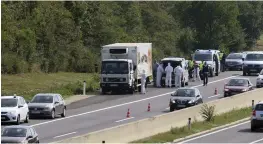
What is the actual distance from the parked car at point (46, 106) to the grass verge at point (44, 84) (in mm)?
6785

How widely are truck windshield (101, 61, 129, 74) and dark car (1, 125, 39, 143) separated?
2487 cm

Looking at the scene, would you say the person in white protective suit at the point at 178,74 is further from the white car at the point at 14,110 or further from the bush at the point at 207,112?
the white car at the point at 14,110

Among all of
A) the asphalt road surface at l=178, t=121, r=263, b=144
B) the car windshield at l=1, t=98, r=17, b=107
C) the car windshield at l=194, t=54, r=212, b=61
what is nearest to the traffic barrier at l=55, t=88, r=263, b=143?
the asphalt road surface at l=178, t=121, r=263, b=144

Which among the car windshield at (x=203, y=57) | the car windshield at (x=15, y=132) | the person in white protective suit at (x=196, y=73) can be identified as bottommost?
the car windshield at (x=15, y=132)

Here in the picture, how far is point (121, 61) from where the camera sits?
166ft

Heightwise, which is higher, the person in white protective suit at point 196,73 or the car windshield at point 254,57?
the car windshield at point 254,57

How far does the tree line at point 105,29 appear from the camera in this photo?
57.7 metres

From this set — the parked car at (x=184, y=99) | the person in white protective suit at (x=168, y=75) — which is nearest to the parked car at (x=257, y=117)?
the parked car at (x=184, y=99)

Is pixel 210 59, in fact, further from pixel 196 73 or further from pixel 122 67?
pixel 122 67

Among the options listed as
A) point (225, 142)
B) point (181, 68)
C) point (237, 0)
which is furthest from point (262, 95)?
point (237, 0)

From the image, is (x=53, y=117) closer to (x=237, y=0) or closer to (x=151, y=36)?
(x=151, y=36)

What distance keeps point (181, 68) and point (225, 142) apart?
2307cm

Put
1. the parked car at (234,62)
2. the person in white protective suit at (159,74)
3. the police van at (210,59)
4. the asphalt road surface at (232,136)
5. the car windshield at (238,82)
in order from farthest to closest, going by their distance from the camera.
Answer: the parked car at (234,62) → the police van at (210,59) → the person in white protective suit at (159,74) → the car windshield at (238,82) → the asphalt road surface at (232,136)

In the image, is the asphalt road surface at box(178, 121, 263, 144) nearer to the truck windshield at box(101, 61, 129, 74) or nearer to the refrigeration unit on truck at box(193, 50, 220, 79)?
the truck windshield at box(101, 61, 129, 74)
